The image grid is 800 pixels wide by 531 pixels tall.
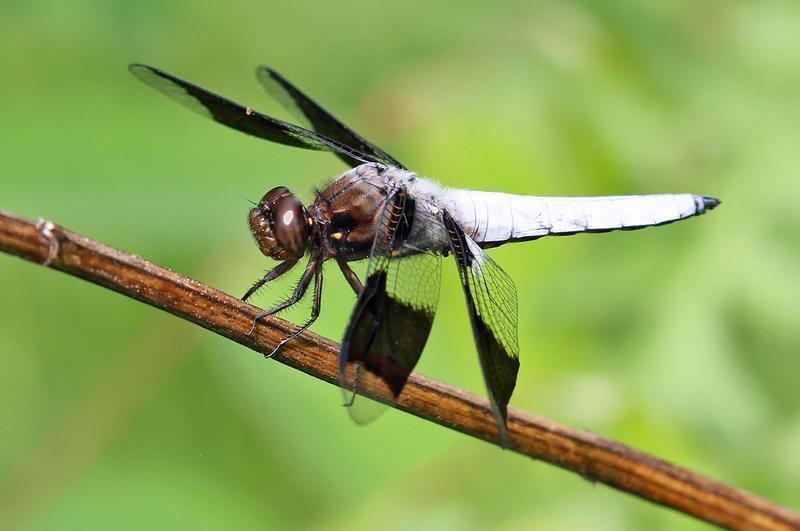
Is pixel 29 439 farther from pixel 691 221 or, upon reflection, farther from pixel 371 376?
pixel 691 221

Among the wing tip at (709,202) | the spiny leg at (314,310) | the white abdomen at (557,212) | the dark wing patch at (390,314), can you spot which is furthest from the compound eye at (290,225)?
the wing tip at (709,202)

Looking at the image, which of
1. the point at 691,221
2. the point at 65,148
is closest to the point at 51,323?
the point at 65,148

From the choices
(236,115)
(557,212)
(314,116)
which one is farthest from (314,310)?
(557,212)

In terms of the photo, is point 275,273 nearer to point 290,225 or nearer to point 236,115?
point 290,225

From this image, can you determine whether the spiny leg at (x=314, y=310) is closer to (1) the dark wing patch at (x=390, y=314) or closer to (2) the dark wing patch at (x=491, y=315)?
(1) the dark wing patch at (x=390, y=314)

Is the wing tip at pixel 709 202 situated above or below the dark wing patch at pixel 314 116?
below

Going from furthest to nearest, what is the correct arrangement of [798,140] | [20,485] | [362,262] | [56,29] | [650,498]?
[56,29] < [798,140] < [20,485] < [362,262] < [650,498]
